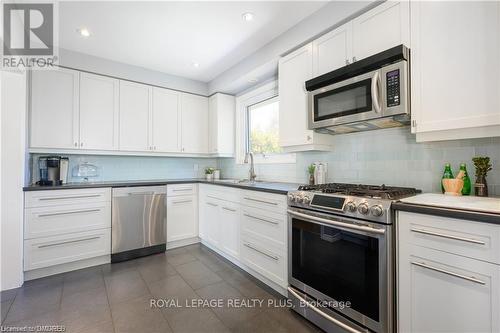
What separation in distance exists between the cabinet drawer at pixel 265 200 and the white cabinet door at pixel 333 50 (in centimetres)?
120

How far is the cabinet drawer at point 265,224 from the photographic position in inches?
82.7

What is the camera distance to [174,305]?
2000 mm

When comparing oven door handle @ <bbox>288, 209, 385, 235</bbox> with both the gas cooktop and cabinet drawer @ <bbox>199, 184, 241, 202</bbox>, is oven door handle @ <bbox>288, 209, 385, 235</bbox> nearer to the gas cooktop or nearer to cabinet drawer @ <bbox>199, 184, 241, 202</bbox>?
the gas cooktop

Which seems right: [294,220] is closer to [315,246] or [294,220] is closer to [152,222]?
[315,246]

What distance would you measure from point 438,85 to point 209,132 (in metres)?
3.20

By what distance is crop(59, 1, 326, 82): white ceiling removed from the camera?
213 centimetres

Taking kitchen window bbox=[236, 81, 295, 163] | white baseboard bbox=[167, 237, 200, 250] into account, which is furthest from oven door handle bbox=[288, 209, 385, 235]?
white baseboard bbox=[167, 237, 200, 250]

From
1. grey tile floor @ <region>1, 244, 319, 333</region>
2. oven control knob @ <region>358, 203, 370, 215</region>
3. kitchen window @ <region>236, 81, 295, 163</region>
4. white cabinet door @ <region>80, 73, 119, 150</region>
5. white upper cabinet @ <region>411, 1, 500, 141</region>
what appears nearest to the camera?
white upper cabinet @ <region>411, 1, 500, 141</region>

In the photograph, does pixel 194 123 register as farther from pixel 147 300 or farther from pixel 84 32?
pixel 147 300

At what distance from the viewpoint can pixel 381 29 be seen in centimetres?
175

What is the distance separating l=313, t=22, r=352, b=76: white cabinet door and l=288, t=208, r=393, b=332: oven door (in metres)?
1.28

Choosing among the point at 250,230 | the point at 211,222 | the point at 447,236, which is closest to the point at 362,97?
the point at 447,236

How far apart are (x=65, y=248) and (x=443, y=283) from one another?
334cm

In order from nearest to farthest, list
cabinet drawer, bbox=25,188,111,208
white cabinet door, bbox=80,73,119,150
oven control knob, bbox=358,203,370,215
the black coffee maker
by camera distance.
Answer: oven control knob, bbox=358,203,370,215
cabinet drawer, bbox=25,188,111,208
the black coffee maker
white cabinet door, bbox=80,73,119,150
